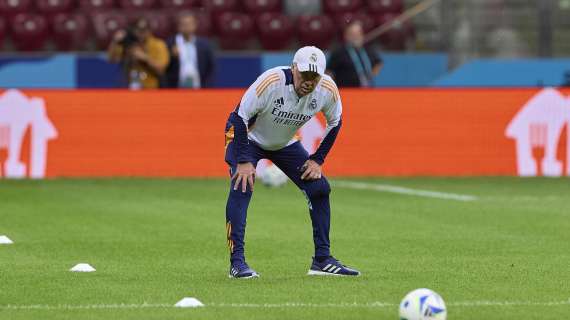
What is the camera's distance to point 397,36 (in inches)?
1052

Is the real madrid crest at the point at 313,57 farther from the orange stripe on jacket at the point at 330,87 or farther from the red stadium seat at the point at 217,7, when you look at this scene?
the red stadium seat at the point at 217,7

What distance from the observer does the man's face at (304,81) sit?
31.9 feet

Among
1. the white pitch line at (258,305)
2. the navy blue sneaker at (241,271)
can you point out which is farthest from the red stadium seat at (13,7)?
the white pitch line at (258,305)

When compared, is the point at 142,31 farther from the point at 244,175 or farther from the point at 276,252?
the point at 244,175

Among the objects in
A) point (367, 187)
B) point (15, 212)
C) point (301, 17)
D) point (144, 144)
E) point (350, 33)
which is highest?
point (301, 17)

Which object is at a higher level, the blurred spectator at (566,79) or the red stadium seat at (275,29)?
the red stadium seat at (275,29)

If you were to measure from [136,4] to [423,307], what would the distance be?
67.3 ft

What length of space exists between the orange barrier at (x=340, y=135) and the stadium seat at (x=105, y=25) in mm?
5312

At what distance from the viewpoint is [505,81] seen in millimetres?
25203

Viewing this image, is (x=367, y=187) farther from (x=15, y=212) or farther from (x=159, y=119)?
(x=15, y=212)

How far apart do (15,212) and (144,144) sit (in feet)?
18.0

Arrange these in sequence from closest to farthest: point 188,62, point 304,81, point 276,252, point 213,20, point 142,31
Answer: point 304,81, point 276,252, point 142,31, point 188,62, point 213,20

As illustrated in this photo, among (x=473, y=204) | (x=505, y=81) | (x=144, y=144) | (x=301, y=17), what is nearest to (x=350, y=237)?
(x=473, y=204)

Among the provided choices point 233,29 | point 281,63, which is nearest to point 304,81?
point 281,63
